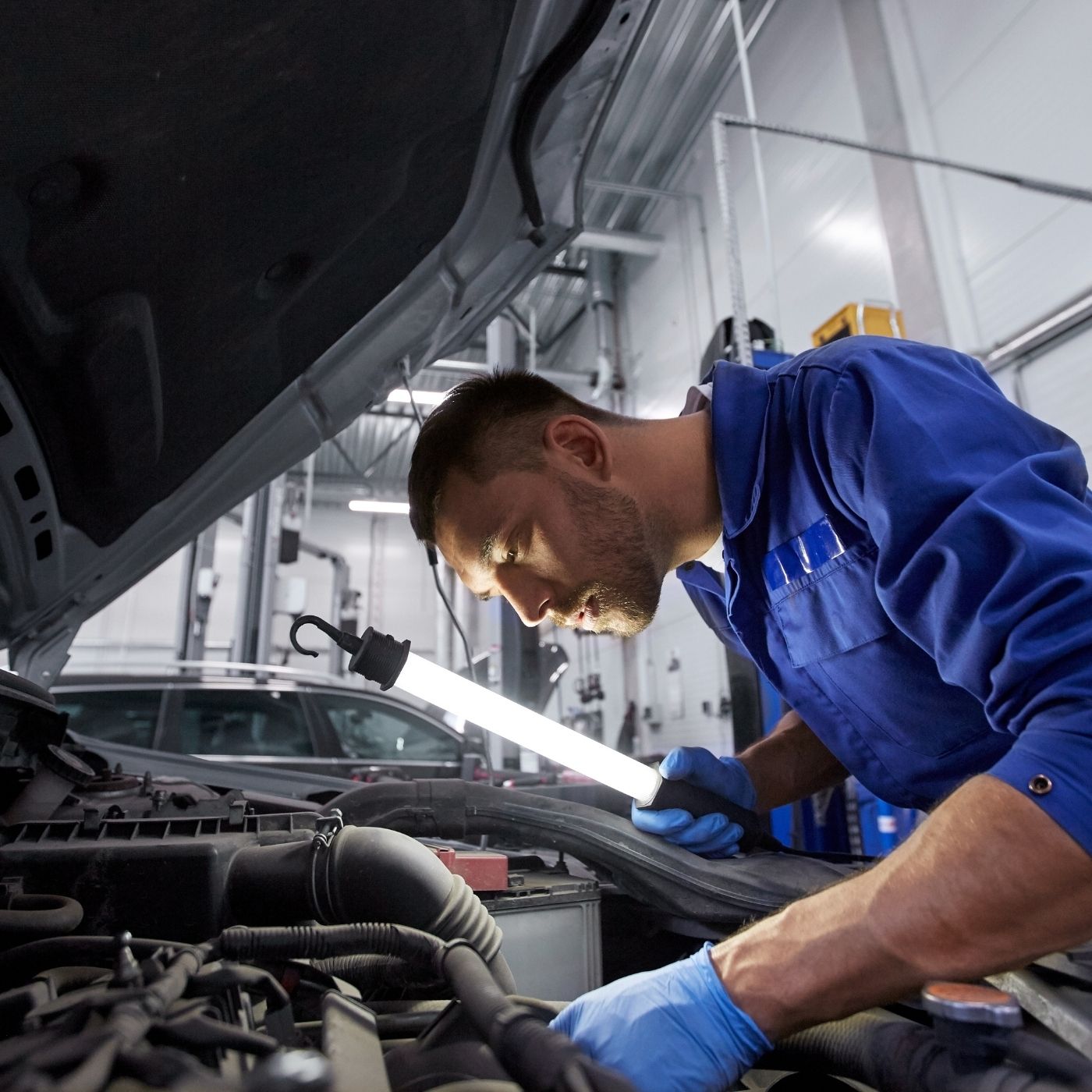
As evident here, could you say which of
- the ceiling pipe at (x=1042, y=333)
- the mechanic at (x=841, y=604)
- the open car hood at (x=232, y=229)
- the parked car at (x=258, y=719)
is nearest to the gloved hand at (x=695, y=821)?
the mechanic at (x=841, y=604)

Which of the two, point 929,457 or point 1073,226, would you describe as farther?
point 1073,226

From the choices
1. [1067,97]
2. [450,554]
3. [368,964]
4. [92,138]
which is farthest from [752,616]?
[1067,97]

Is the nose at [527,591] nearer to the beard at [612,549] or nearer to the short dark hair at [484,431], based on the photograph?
the beard at [612,549]

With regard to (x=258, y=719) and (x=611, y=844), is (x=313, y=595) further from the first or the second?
(x=611, y=844)

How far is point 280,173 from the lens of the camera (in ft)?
2.99

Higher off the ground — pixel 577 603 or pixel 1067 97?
pixel 1067 97

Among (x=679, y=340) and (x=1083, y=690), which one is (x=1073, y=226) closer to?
(x=1083, y=690)

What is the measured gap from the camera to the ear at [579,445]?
1.22 meters

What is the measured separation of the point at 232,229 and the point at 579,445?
0.57 meters

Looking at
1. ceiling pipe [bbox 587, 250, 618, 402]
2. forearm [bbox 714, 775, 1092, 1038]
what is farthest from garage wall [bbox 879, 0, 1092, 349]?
ceiling pipe [bbox 587, 250, 618, 402]

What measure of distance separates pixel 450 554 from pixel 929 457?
0.77 m

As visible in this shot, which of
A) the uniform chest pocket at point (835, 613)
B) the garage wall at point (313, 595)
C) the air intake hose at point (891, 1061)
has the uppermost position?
the garage wall at point (313, 595)

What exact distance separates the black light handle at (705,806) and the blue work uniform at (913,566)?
0.18 metres

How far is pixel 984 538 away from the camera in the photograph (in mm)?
706
